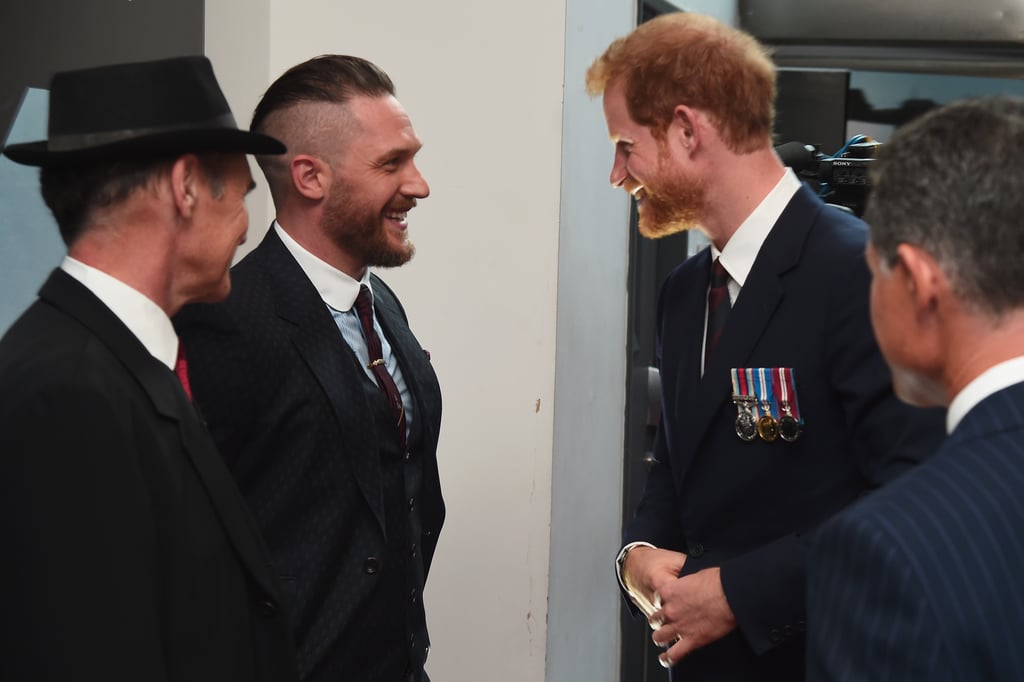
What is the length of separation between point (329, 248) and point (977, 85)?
348 cm

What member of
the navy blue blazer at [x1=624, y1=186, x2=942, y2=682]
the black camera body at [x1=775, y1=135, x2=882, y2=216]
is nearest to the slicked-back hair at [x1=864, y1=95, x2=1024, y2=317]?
the navy blue blazer at [x1=624, y1=186, x2=942, y2=682]

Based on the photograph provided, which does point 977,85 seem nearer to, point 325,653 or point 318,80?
point 318,80

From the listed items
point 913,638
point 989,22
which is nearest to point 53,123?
point 913,638

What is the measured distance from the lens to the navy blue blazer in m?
1.68

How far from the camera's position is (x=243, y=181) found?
5.11 ft

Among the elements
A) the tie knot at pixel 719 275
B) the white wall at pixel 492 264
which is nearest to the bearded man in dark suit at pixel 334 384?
the tie knot at pixel 719 275

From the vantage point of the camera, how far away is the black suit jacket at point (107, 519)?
1203 mm

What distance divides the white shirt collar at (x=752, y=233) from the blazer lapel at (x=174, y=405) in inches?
35.6

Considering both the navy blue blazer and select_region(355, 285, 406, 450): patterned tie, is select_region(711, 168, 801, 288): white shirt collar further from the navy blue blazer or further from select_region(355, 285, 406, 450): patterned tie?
select_region(355, 285, 406, 450): patterned tie

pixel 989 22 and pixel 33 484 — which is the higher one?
pixel 989 22

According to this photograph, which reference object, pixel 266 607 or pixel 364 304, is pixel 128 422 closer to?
pixel 266 607

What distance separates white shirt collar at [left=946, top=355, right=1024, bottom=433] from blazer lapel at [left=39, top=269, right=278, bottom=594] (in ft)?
2.82

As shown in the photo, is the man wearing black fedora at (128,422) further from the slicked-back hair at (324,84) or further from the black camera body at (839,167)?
the black camera body at (839,167)

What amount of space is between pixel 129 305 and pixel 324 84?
809mm
